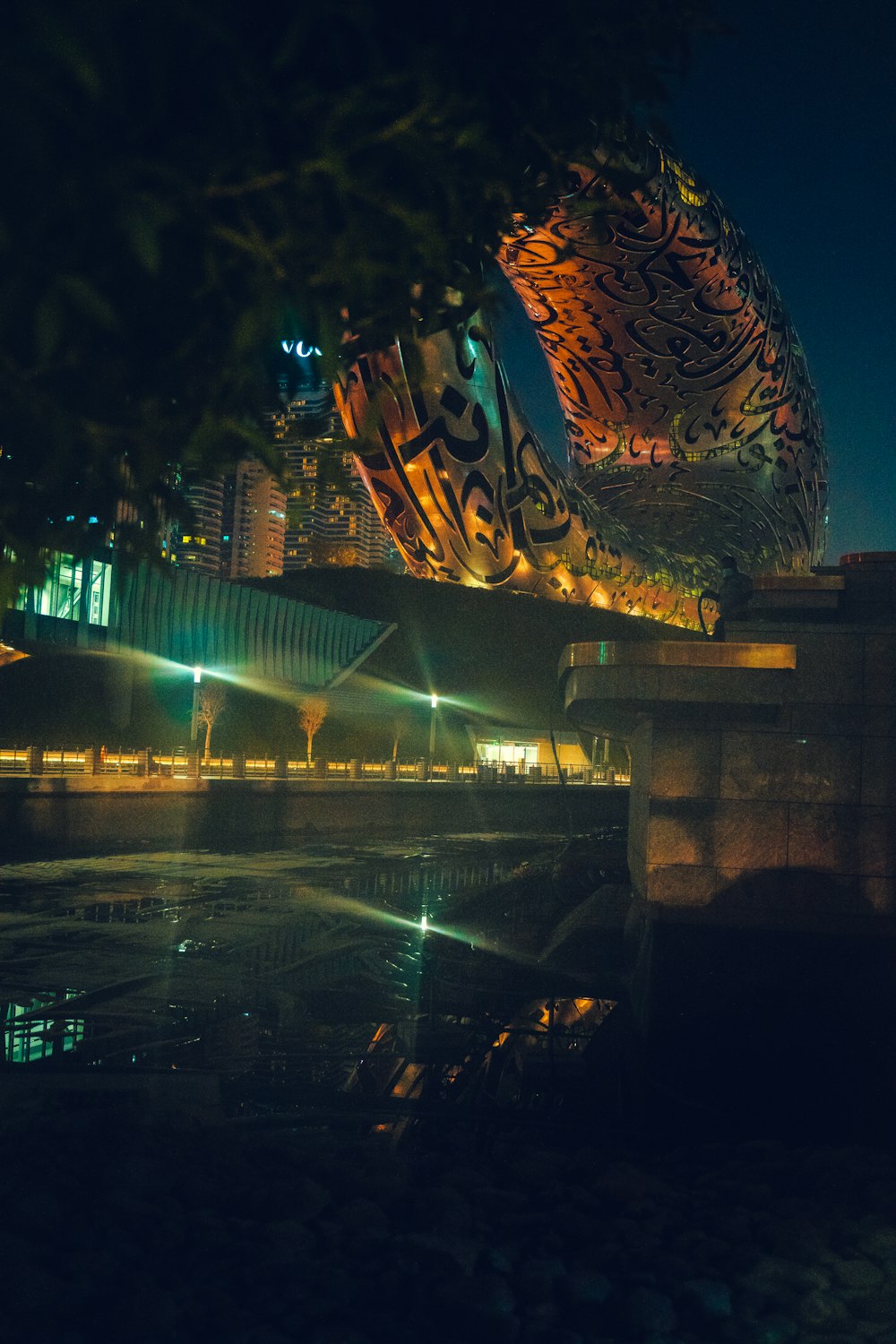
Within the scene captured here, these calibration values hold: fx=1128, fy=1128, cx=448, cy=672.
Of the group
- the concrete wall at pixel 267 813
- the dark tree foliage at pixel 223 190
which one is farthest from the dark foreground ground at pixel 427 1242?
the concrete wall at pixel 267 813

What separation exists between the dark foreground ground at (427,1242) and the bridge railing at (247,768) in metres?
23.4

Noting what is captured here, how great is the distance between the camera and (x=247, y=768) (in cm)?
3934

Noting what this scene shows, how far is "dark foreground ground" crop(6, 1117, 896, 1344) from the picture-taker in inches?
171

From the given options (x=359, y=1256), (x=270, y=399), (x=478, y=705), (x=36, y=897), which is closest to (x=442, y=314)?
(x=270, y=399)

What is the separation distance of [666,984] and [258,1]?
25.6 feet

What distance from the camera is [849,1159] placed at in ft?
20.3

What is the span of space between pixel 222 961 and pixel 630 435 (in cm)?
3592

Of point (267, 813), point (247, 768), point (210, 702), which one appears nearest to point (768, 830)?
point (267, 813)

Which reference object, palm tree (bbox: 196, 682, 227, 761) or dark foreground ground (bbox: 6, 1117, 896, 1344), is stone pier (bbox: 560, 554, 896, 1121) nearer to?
dark foreground ground (bbox: 6, 1117, 896, 1344)

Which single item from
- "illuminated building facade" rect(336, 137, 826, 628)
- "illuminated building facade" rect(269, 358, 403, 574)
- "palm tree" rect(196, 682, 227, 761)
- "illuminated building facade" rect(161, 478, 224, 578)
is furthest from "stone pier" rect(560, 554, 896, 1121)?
"palm tree" rect(196, 682, 227, 761)

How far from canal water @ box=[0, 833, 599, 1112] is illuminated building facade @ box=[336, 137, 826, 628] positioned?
1654cm

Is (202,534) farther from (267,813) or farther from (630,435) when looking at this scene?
(630,435)

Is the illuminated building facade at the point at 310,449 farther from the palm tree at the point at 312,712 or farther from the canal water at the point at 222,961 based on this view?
the palm tree at the point at 312,712

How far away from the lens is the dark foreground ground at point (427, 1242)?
4.34 meters
